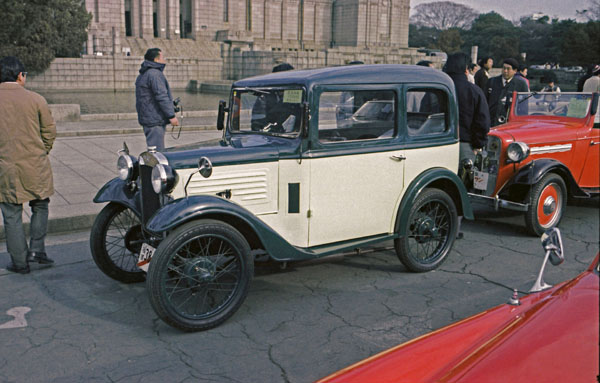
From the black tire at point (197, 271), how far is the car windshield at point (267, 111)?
3.61 ft

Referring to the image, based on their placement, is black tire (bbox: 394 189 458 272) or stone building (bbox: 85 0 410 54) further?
stone building (bbox: 85 0 410 54)

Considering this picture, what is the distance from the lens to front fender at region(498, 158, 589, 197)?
647 cm

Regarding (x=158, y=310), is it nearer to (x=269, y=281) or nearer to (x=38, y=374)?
(x=38, y=374)

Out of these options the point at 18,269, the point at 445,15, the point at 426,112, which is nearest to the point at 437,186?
the point at 426,112

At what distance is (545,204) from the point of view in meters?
6.69

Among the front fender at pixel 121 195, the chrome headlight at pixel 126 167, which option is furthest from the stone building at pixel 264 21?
the chrome headlight at pixel 126 167

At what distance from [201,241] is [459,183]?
2.65m

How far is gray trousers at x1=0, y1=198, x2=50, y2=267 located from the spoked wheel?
70cm

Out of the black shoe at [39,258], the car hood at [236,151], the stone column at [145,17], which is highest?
the stone column at [145,17]

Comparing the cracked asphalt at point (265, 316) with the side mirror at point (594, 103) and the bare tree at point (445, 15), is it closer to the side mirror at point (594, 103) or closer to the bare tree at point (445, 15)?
the side mirror at point (594, 103)

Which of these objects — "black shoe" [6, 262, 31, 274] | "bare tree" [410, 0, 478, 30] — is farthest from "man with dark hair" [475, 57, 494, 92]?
"bare tree" [410, 0, 478, 30]

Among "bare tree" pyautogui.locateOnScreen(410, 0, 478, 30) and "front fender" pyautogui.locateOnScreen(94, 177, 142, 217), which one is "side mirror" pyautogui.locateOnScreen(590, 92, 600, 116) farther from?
"bare tree" pyautogui.locateOnScreen(410, 0, 478, 30)

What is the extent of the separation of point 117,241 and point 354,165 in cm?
230

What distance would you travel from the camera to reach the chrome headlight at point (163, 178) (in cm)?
402
